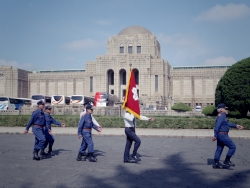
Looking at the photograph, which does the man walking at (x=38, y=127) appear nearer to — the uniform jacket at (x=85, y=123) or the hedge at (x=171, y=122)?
the uniform jacket at (x=85, y=123)

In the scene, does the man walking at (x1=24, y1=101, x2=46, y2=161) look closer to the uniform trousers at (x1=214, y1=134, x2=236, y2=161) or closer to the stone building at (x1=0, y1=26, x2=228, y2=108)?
the uniform trousers at (x1=214, y1=134, x2=236, y2=161)

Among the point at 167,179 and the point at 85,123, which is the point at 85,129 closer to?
the point at 85,123

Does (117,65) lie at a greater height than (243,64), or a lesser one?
greater

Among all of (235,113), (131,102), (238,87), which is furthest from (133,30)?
(131,102)

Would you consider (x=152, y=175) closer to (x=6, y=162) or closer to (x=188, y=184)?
(x=188, y=184)

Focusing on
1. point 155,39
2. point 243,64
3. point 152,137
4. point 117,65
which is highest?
point 155,39

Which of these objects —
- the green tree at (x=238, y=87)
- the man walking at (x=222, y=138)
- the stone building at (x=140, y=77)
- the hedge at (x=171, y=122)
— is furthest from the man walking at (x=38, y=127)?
the stone building at (x=140, y=77)

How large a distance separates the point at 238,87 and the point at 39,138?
54.1ft

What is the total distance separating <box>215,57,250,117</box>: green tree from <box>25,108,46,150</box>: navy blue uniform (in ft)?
52.4

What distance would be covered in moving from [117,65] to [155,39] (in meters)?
10.5

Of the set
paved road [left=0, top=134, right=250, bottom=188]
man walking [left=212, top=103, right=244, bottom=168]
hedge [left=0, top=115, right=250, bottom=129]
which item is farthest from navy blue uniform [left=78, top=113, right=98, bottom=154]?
hedge [left=0, top=115, right=250, bottom=129]

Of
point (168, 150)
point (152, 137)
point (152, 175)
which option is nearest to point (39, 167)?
point (152, 175)

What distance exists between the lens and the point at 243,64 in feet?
69.4

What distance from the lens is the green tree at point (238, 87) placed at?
1998 centimetres
